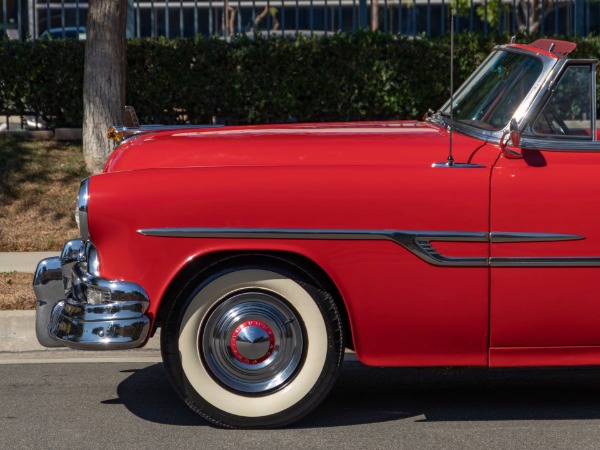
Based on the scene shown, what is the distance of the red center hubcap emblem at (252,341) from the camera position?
5.36 m

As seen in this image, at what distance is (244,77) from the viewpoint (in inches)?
504

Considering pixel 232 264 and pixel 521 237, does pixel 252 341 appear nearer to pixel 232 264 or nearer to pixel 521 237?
pixel 232 264

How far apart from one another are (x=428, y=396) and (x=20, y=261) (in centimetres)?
459

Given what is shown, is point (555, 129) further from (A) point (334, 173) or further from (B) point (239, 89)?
(B) point (239, 89)

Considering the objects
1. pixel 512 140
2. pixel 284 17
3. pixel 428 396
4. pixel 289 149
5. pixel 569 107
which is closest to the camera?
pixel 512 140

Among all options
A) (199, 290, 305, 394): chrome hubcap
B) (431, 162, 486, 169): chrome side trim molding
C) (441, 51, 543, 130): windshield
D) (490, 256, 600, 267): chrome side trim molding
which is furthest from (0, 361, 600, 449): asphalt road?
(441, 51, 543, 130): windshield

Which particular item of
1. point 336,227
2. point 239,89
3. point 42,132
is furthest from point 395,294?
point 42,132

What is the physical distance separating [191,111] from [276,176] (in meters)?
7.79

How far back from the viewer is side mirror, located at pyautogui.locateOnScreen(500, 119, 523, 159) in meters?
5.34

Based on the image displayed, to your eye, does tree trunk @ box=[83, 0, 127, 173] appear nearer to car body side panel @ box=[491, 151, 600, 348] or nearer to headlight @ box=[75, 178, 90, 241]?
headlight @ box=[75, 178, 90, 241]

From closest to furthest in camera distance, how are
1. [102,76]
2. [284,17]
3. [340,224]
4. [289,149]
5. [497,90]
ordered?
[340,224] < [289,149] < [497,90] < [102,76] < [284,17]

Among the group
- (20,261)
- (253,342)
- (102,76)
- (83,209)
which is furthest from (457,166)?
(102,76)

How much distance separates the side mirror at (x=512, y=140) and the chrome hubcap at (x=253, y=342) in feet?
4.07

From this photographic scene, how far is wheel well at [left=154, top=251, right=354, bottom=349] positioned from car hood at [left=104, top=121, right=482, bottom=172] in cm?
43
